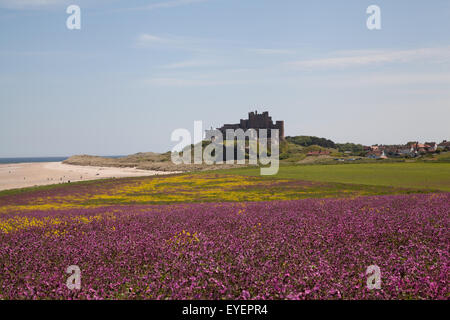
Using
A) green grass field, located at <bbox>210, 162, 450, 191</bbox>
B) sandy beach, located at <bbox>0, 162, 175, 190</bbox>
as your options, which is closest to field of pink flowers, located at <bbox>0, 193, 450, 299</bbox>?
green grass field, located at <bbox>210, 162, 450, 191</bbox>

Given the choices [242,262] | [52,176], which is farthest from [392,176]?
[52,176]

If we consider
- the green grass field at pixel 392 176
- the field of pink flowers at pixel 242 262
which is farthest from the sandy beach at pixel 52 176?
the field of pink flowers at pixel 242 262

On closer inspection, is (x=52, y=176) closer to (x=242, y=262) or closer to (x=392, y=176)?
(x=392, y=176)

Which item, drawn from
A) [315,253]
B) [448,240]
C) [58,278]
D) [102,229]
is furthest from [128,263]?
[448,240]

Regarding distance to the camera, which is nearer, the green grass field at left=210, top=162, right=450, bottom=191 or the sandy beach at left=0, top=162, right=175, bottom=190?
the green grass field at left=210, top=162, right=450, bottom=191

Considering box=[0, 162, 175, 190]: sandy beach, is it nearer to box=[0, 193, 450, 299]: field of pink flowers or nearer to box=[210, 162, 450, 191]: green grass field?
box=[210, 162, 450, 191]: green grass field

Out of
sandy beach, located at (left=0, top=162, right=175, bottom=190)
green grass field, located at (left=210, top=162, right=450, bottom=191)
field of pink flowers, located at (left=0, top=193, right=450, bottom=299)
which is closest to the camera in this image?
field of pink flowers, located at (left=0, top=193, right=450, bottom=299)

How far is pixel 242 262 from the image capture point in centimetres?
510

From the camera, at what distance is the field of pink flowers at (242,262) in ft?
13.6

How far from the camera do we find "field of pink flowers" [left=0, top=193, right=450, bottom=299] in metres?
4.16

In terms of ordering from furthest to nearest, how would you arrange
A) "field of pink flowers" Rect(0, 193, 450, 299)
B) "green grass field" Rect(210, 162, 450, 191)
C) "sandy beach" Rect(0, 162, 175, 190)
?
1. "sandy beach" Rect(0, 162, 175, 190)
2. "green grass field" Rect(210, 162, 450, 191)
3. "field of pink flowers" Rect(0, 193, 450, 299)

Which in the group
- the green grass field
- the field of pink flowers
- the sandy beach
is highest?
the field of pink flowers

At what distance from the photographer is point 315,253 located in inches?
224
